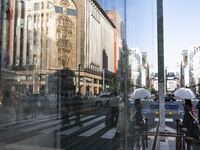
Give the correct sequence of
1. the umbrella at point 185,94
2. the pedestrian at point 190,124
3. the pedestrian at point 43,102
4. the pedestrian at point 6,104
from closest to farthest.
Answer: the pedestrian at point 6,104
the pedestrian at point 43,102
the pedestrian at point 190,124
the umbrella at point 185,94

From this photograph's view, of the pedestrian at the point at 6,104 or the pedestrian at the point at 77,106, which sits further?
the pedestrian at the point at 77,106

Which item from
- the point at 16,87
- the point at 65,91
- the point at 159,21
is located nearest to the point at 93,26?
the point at 65,91

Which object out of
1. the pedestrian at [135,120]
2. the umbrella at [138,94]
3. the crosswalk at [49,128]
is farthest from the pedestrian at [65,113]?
the umbrella at [138,94]

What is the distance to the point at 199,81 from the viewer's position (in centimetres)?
6731

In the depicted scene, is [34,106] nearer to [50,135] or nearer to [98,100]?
[50,135]

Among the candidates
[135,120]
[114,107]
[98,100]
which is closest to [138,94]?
[135,120]

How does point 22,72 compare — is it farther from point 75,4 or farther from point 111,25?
point 111,25

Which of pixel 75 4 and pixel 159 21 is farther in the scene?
pixel 159 21

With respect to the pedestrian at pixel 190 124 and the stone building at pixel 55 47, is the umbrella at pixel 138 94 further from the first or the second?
the pedestrian at pixel 190 124

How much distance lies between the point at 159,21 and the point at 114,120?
4851mm

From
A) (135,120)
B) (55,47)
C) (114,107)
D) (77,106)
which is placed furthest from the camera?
(135,120)

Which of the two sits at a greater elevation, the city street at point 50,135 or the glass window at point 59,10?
the glass window at point 59,10

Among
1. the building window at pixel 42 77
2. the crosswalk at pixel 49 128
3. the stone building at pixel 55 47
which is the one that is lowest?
the crosswalk at pixel 49 128

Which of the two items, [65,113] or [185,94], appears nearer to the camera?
[65,113]
